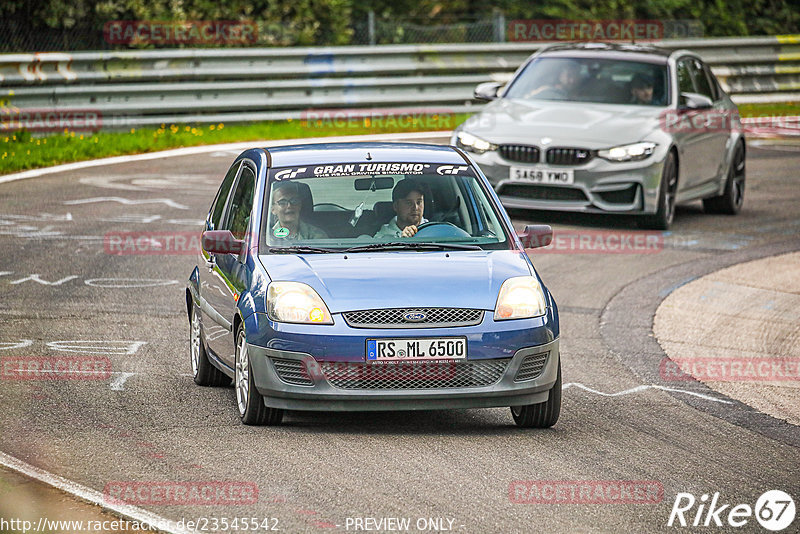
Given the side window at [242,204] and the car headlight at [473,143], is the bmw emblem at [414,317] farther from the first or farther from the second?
the car headlight at [473,143]

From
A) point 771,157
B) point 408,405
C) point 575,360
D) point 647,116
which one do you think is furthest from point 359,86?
point 408,405

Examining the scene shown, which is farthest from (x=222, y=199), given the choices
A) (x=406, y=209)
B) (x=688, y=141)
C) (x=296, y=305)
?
(x=688, y=141)

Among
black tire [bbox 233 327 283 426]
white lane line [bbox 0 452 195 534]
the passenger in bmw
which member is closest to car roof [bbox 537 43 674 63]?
the passenger in bmw

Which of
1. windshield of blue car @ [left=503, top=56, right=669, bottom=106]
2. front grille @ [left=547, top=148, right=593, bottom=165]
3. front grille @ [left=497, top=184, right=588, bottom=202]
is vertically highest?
windshield of blue car @ [left=503, top=56, right=669, bottom=106]

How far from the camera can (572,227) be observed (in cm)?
1557

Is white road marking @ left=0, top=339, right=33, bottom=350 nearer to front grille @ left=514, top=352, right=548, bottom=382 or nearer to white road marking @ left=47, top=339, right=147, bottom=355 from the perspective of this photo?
white road marking @ left=47, top=339, right=147, bottom=355

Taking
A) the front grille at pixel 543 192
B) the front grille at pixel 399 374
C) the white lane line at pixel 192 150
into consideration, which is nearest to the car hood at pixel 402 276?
the front grille at pixel 399 374

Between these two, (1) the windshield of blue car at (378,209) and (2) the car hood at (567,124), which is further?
(2) the car hood at (567,124)

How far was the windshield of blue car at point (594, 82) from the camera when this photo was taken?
1623 centimetres

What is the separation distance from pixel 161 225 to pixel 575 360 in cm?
667

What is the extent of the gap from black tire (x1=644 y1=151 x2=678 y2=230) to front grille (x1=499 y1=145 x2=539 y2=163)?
134 centimetres

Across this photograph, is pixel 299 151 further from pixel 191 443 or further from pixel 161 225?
pixel 161 225

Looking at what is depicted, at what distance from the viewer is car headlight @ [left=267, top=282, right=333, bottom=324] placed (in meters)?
7.27

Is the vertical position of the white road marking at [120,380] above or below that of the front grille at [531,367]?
below
